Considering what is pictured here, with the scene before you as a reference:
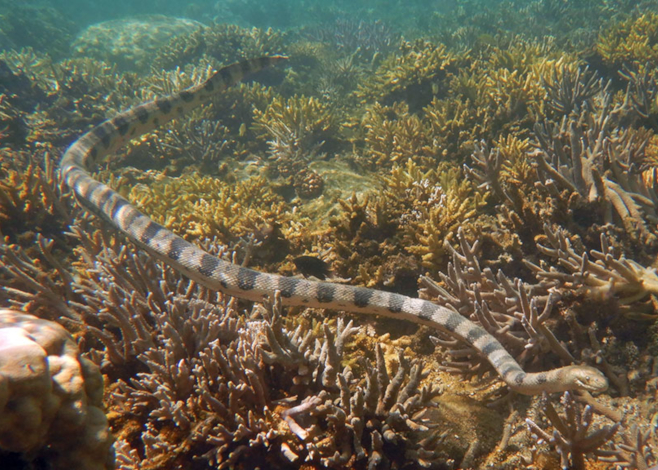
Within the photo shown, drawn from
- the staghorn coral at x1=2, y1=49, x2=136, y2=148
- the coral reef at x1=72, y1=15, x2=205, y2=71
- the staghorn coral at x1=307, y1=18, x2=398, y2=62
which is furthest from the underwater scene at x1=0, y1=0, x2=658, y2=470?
the coral reef at x1=72, y1=15, x2=205, y2=71

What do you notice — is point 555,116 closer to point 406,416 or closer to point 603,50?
point 603,50

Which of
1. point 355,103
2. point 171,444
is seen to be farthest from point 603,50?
point 171,444

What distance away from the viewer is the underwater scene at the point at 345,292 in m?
2.47

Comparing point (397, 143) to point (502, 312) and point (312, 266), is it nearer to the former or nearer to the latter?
point (312, 266)

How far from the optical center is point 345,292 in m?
3.79

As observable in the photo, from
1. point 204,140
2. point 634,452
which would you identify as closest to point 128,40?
point 204,140

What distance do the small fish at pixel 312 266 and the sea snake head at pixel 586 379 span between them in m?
2.88

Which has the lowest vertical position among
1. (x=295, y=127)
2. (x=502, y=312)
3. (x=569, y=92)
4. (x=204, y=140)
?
(x=502, y=312)

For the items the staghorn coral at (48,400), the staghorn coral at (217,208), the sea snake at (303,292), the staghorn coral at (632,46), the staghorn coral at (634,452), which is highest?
the staghorn coral at (632,46)

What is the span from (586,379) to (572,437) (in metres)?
0.49

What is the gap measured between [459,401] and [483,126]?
557cm

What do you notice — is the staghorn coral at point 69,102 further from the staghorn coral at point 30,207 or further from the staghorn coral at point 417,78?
the staghorn coral at point 417,78

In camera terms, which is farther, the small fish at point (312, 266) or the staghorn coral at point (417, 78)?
the staghorn coral at point (417, 78)

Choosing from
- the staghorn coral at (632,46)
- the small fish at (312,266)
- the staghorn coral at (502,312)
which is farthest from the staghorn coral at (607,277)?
the staghorn coral at (632,46)
